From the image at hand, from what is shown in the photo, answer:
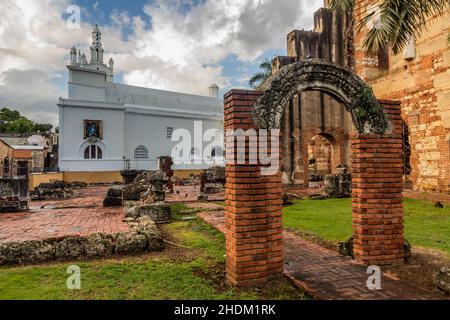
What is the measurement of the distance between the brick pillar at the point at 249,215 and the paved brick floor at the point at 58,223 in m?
3.56

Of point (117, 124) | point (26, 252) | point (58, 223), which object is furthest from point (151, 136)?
point (26, 252)

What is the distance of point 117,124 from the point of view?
28.3 meters

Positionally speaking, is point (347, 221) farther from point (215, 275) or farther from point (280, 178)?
point (215, 275)

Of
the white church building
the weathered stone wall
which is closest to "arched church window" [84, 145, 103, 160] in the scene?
the white church building

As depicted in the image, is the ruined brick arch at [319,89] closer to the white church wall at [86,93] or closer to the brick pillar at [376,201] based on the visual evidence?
the brick pillar at [376,201]

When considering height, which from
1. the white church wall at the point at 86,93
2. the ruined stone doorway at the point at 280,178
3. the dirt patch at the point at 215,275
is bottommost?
the dirt patch at the point at 215,275

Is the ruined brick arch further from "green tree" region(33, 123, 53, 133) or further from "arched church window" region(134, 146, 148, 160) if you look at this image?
"green tree" region(33, 123, 53, 133)

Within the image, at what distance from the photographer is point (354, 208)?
4.87 metres

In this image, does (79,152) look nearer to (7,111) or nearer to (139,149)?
(139,149)

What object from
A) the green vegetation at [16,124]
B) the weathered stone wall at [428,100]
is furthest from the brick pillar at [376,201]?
the green vegetation at [16,124]

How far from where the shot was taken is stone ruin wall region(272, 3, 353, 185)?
18.3 m

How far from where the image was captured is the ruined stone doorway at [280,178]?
411cm
